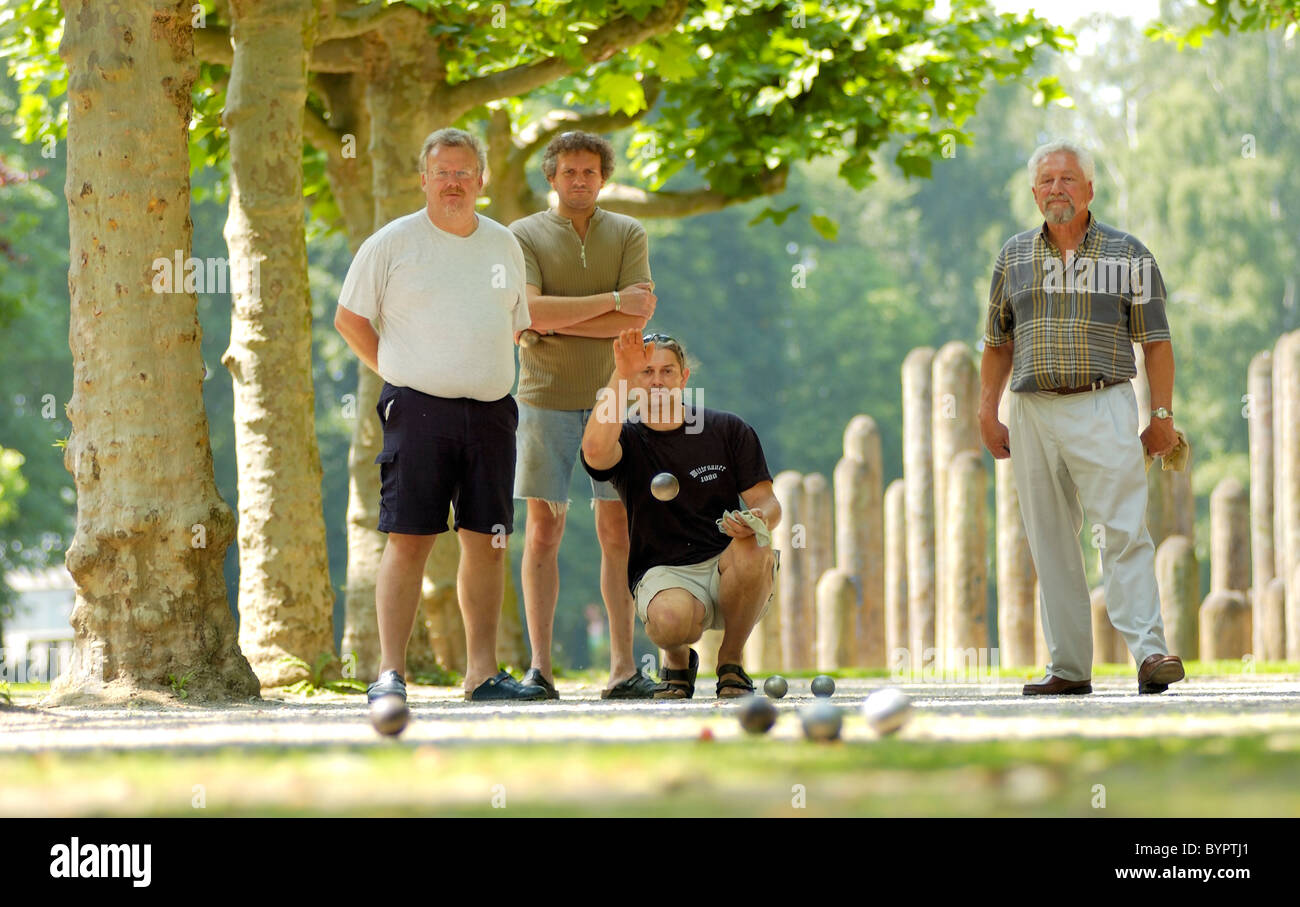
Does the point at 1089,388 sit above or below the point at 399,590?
above

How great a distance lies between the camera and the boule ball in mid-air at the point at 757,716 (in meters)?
4.79

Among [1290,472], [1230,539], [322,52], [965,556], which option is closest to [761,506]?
[322,52]

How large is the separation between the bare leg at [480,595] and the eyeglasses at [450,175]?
1362 mm

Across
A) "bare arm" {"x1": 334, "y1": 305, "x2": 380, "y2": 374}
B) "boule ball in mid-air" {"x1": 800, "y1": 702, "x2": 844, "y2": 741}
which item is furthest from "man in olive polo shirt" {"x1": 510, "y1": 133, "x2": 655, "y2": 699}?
"boule ball in mid-air" {"x1": 800, "y1": 702, "x2": 844, "y2": 741}

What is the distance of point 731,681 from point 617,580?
2.25 ft

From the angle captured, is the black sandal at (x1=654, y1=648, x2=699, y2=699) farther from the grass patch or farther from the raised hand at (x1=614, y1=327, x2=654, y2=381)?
the grass patch

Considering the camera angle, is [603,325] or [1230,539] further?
[1230,539]

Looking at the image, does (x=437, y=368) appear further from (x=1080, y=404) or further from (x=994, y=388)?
(x=1080, y=404)

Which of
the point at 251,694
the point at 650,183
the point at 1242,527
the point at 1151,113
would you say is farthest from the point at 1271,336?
the point at 251,694

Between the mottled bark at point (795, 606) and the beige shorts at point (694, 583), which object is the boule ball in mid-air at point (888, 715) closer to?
the beige shorts at point (694, 583)

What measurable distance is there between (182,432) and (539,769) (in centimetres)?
378

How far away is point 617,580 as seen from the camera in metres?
7.64

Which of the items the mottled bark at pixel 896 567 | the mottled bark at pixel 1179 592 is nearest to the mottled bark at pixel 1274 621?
the mottled bark at pixel 1179 592
